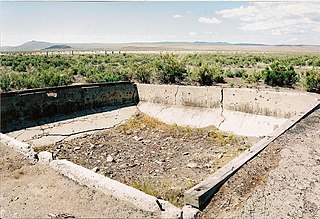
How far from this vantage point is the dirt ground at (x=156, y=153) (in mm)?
9156

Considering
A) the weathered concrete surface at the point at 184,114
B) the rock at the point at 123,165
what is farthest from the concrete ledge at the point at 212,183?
the weathered concrete surface at the point at 184,114

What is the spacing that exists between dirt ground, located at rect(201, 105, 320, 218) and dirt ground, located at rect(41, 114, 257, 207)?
174cm

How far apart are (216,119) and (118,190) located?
903 cm

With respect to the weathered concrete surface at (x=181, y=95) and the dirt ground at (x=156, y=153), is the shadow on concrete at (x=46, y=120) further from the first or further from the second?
the dirt ground at (x=156, y=153)

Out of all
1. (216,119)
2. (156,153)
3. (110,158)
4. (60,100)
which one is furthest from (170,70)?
(110,158)

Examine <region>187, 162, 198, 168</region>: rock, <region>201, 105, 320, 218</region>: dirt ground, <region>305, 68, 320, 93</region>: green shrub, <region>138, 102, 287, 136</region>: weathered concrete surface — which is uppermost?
<region>305, 68, 320, 93</region>: green shrub

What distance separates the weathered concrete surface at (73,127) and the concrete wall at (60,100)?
49cm

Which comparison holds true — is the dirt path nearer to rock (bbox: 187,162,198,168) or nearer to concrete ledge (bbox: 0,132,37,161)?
concrete ledge (bbox: 0,132,37,161)

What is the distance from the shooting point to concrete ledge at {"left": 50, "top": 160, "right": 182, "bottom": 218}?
512 centimetres

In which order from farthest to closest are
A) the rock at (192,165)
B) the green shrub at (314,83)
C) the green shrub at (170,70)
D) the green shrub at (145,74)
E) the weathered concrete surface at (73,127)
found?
the green shrub at (145,74)
the green shrub at (170,70)
the green shrub at (314,83)
the weathered concrete surface at (73,127)
the rock at (192,165)

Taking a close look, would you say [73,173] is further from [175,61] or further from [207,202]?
[175,61]

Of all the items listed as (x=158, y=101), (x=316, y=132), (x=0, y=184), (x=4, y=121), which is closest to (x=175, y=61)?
(x=158, y=101)

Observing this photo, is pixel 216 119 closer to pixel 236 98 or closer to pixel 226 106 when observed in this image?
pixel 226 106


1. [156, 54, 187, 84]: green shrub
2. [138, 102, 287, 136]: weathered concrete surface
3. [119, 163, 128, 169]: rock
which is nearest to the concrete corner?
[119, 163, 128, 169]: rock
